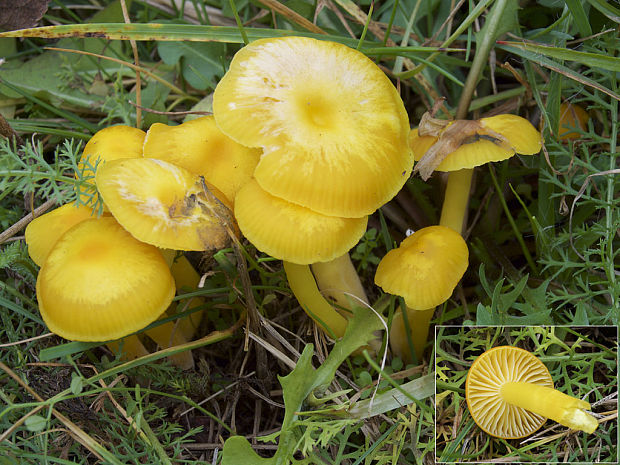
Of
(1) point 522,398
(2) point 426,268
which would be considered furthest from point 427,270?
(1) point 522,398

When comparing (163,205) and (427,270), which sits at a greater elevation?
(163,205)

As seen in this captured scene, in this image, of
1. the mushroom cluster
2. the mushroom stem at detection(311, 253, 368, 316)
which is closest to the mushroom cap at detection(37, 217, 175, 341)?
the mushroom cluster

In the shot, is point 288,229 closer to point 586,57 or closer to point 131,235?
point 131,235

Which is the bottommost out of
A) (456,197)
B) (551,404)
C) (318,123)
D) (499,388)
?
(499,388)

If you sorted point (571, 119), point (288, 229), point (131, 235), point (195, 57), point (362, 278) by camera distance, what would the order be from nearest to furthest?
point (288, 229) < point (131, 235) < point (571, 119) < point (362, 278) < point (195, 57)

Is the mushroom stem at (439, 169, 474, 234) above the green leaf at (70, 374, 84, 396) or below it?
above

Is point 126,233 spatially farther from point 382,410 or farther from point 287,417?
point 382,410

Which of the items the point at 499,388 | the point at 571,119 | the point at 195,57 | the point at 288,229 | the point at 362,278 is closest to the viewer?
the point at 288,229

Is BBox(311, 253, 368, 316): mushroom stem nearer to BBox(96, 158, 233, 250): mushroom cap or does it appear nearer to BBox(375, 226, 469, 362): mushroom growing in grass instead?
BBox(375, 226, 469, 362): mushroom growing in grass
